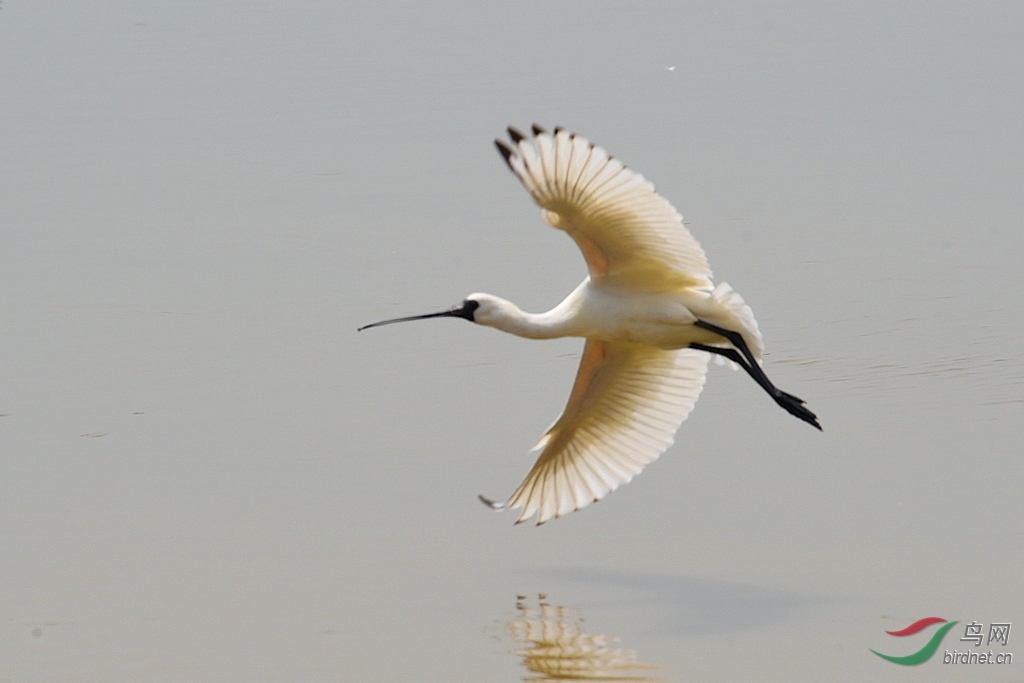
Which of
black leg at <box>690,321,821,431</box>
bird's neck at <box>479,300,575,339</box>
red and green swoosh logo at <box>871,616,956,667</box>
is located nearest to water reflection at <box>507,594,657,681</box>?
red and green swoosh logo at <box>871,616,956,667</box>

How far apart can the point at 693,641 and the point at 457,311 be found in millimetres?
1894

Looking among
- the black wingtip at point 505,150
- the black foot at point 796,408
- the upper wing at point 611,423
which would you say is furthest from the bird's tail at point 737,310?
the black wingtip at point 505,150

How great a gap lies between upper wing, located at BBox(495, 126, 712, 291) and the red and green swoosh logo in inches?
71.2

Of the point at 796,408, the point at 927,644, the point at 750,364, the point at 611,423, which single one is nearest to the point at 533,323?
the point at 611,423

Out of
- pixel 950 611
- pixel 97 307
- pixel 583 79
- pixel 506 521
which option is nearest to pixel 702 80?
pixel 583 79

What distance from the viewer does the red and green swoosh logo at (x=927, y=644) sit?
9.88m

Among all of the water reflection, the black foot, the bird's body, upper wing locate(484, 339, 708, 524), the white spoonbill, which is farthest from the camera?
upper wing locate(484, 339, 708, 524)

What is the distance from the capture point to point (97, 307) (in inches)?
543

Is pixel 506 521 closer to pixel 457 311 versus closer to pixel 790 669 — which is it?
pixel 457 311

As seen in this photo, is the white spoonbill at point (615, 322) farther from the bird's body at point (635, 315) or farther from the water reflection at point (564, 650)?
the water reflection at point (564, 650)

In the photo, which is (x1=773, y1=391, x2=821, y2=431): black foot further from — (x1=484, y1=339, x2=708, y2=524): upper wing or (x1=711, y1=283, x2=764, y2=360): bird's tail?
(x1=484, y1=339, x2=708, y2=524): upper wing

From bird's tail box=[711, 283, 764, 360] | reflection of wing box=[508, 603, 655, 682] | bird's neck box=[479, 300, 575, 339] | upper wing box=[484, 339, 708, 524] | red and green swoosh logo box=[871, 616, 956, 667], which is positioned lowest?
reflection of wing box=[508, 603, 655, 682]

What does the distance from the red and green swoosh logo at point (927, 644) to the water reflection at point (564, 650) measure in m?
1.08

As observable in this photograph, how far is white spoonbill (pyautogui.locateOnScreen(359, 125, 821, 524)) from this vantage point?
31.9 feet
